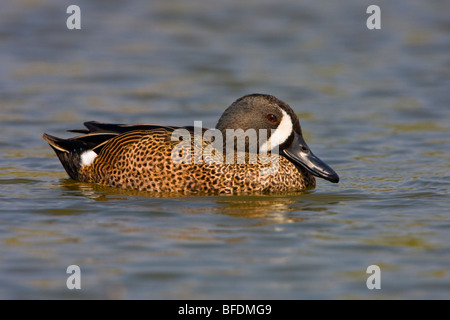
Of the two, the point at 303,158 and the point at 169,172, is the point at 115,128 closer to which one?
the point at 169,172

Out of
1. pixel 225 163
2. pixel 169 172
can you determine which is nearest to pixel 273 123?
pixel 225 163

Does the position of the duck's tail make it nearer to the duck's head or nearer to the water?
the water

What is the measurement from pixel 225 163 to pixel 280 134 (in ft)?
2.07

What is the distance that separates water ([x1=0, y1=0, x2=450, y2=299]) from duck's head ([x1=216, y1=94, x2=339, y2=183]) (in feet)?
0.95

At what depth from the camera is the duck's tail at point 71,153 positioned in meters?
9.88

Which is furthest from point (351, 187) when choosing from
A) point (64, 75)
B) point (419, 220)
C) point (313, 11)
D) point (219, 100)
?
point (313, 11)

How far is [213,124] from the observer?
12469mm

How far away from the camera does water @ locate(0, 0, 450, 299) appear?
22.3ft

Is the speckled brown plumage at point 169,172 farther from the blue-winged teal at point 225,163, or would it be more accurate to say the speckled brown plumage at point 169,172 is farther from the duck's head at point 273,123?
the duck's head at point 273,123

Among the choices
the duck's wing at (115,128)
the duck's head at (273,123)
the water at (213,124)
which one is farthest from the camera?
the duck's wing at (115,128)

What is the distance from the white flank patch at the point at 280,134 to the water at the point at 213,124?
1.96 feet

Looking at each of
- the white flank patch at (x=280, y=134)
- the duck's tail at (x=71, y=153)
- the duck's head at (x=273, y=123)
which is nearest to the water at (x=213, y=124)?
the duck's tail at (x=71, y=153)

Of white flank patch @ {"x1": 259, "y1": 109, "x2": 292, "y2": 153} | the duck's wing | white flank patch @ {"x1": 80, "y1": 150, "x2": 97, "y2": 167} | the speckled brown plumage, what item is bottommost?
the speckled brown plumage

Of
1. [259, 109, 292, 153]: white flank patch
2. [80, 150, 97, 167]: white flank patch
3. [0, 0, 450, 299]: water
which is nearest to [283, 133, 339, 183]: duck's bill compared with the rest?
[259, 109, 292, 153]: white flank patch
